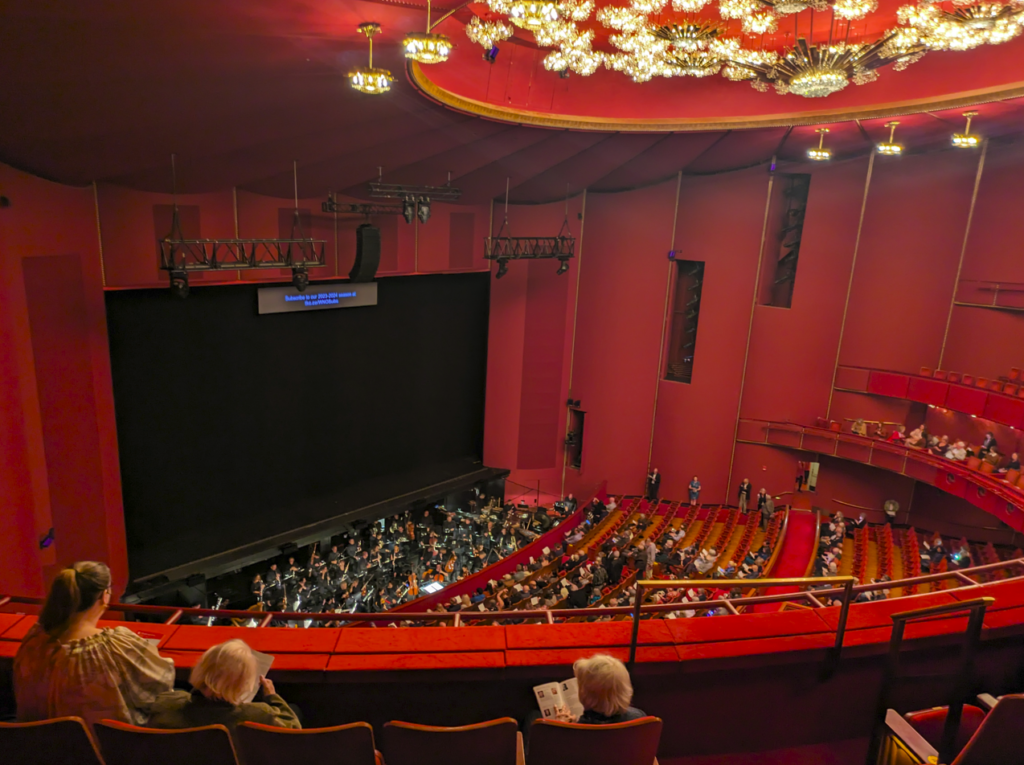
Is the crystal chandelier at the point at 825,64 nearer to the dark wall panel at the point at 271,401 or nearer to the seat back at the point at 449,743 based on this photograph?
the seat back at the point at 449,743

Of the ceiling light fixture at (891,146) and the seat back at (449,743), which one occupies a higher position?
the ceiling light fixture at (891,146)

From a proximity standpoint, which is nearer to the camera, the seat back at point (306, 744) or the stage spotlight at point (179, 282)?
the seat back at point (306, 744)

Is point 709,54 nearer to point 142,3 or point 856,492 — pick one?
point 142,3

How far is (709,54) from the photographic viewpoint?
748 cm

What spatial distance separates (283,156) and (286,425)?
4.62 meters

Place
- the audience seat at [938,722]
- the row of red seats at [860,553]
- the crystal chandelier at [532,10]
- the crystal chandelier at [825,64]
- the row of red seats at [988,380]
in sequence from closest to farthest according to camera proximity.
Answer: the audience seat at [938,722], the crystal chandelier at [532,10], the crystal chandelier at [825,64], the row of red seats at [860,553], the row of red seats at [988,380]

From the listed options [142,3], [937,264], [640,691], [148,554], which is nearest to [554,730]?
[640,691]

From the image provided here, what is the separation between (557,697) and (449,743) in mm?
545

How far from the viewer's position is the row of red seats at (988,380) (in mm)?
11187

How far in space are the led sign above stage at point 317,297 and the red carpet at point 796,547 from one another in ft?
27.1

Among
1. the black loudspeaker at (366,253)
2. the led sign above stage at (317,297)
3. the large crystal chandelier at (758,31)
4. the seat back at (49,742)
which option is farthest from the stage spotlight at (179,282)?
the seat back at (49,742)

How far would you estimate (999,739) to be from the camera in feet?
7.69

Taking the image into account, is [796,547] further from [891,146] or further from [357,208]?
[357,208]

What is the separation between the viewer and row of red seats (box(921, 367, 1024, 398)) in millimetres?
11187
